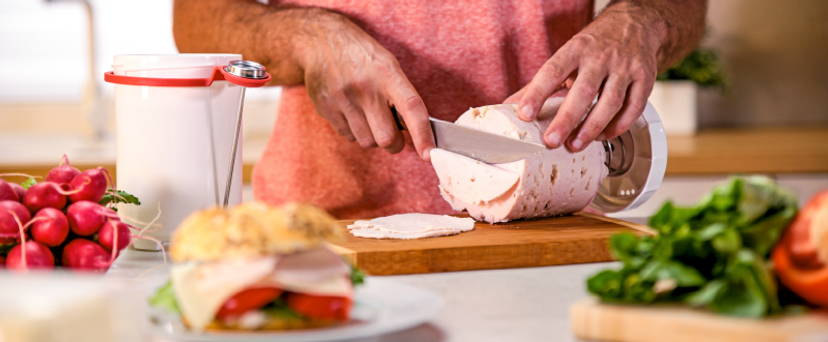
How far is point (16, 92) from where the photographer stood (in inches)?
128

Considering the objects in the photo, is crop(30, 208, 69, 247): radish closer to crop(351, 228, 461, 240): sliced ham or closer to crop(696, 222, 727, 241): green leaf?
crop(351, 228, 461, 240): sliced ham

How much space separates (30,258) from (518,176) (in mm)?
711

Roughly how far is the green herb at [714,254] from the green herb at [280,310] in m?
0.26

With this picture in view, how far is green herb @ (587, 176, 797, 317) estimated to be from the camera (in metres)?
0.60

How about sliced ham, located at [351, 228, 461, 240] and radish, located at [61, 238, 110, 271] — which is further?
sliced ham, located at [351, 228, 461, 240]

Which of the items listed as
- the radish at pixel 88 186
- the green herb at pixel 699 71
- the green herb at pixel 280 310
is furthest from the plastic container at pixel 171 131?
the green herb at pixel 699 71

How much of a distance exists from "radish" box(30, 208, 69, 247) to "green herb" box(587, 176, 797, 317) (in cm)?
56

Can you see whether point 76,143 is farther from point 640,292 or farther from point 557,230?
point 640,292

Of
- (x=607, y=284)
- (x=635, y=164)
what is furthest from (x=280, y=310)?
(x=635, y=164)

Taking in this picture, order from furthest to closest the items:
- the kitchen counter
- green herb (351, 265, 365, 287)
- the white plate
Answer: the kitchen counter < green herb (351, 265, 365, 287) < the white plate

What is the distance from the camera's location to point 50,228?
807 millimetres

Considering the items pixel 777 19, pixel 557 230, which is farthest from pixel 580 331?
pixel 777 19

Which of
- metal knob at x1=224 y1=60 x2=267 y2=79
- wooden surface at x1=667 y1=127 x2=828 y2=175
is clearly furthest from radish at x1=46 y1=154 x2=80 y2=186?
wooden surface at x1=667 y1=127 x2=828 y2=175

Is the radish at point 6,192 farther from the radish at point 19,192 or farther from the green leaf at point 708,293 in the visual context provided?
the green leaf at point 708,293
